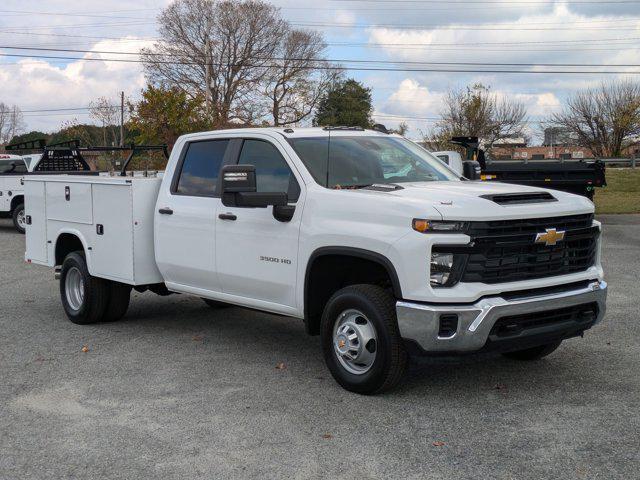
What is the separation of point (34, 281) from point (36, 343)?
13.9ft

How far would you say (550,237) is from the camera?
5410 millimetres

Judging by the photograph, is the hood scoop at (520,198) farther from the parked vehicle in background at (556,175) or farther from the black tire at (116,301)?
the parked vehicle in background at (556,175)

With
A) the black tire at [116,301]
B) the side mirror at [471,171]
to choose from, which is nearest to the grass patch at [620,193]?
the side mirror at [471,171]

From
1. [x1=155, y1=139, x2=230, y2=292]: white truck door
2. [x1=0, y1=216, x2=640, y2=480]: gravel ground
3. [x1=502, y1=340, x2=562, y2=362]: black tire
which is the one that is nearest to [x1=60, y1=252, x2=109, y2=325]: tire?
[x1=0, y1=216, x2=640, y2=480]: gravel ground

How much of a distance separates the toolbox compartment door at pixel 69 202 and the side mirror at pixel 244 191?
2648 mm

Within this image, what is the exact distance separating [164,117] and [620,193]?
2070 centimetres

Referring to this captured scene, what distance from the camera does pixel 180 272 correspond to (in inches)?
284

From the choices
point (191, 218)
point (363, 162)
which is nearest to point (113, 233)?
point (191, 218)

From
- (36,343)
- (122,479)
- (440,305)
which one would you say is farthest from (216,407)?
(36,343)

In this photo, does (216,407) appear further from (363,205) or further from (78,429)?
(363,205)

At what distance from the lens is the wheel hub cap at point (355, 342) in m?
5.53

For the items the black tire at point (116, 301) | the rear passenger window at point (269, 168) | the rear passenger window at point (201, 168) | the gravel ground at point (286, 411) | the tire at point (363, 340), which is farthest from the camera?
the black tire at point (116, 301)

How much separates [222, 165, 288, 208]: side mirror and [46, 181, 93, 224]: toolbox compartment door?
265 centimetres

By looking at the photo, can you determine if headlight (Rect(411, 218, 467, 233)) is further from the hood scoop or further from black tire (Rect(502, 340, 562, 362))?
black tire (Rect(502, 340, 562, 362))
